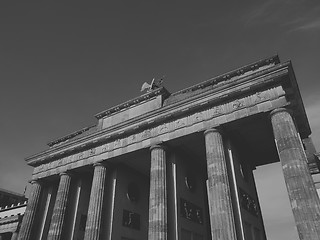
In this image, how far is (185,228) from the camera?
1905 cm

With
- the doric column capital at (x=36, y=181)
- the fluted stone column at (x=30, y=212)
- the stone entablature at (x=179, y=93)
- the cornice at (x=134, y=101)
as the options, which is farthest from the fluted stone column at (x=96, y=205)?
the doric column capital at (x=36, y=181)

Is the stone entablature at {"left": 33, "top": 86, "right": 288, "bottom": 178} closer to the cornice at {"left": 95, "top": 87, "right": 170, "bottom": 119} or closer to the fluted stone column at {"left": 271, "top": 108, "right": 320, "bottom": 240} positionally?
the fluted stone column at {"left": 271, "top": 108, "right": 320, "bottom": 240}

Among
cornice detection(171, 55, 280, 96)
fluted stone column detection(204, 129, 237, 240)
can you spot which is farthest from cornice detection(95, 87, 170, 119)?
fluted stone column detection(204, 129, 237, 240)

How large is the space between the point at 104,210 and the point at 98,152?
16.5 ft

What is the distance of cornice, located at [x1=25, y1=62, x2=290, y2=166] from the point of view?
688 inches

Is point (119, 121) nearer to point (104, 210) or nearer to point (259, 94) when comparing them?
point (104, 210)

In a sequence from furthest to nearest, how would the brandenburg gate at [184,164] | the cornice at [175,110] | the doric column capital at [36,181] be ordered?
the doric column capital at [36,181] → the cornice at [175,110] → the brandenburg gate at [184,164]

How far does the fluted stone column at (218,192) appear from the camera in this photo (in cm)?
1492

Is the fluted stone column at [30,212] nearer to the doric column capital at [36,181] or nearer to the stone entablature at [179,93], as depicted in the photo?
the doric column capital at [36,181]

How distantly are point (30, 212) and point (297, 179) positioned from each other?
76.7 feet

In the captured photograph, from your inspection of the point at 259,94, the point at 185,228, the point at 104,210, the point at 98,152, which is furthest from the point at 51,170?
the point at 259,94

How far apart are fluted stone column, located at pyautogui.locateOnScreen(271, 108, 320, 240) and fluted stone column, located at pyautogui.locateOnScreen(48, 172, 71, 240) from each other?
1871 centimetres

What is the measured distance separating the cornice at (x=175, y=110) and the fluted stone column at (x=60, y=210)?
2.68 metres

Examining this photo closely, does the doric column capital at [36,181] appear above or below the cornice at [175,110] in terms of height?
below
